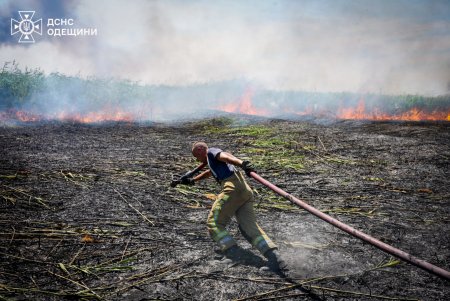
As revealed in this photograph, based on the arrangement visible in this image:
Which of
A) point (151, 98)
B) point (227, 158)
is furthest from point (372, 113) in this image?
point (227, 158)

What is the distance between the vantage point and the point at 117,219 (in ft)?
18.1

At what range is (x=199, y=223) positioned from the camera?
5.47m

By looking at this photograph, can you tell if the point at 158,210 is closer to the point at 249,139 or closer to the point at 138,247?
the point at 138,247

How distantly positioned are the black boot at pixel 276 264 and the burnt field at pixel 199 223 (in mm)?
108

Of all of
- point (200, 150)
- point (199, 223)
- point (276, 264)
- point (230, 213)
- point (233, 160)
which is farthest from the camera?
point (199, 223)

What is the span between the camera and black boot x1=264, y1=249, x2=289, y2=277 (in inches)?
159

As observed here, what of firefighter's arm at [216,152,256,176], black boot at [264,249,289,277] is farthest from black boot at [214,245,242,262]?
firefighter's arm at [216,152,256,176]

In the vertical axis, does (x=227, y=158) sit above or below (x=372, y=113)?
below

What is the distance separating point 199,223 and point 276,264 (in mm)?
1703

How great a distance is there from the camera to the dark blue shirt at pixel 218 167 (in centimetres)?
455

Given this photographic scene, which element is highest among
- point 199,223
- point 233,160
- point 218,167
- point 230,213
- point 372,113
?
point 372,113

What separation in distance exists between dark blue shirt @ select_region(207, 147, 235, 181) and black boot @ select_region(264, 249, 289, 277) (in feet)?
3.52

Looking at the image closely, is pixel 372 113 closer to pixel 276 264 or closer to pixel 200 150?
pixel 200 150

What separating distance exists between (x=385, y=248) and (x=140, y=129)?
13332 millimetres
